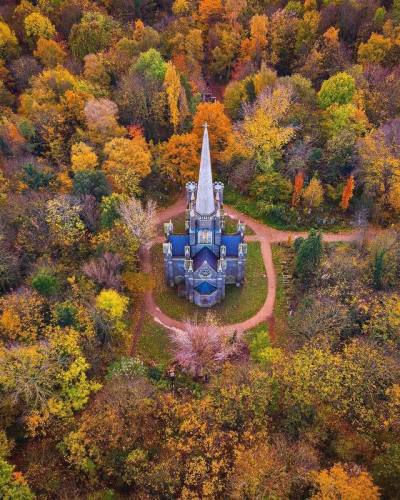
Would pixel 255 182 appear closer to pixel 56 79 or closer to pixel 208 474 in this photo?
pixel 56 79

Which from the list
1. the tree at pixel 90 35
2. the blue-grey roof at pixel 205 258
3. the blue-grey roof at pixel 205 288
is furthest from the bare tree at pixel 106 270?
the tree at pixel 90 35

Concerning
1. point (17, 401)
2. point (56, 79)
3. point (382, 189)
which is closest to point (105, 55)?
point (56, 79)

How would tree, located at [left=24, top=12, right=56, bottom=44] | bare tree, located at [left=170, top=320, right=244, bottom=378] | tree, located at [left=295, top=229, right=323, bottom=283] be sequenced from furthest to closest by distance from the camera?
tree, located at [left=24, top=12, right=56, bottom=44] < tree, located at [left=295, top=229, right=323, bottom=283] < bare tree, located at [left=170, top=320, right=244, bottom=378]

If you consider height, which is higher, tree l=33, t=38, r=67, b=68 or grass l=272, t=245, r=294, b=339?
tree l=33, t=38, r=67, b=68

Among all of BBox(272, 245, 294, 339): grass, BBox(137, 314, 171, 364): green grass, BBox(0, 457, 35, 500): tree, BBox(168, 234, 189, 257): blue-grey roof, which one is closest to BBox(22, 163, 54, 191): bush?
BBox(168, 234, 189, 257): blue-grey roof

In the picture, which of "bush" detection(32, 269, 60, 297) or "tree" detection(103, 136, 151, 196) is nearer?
"bush" detection(32, 269, 60, 297)

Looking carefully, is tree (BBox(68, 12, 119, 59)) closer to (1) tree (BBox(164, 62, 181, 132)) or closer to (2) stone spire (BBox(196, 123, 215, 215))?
(1) tree (BBox(164, 62, 181, 132))

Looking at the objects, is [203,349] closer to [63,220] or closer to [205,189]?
[205,189]
